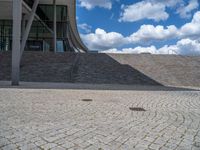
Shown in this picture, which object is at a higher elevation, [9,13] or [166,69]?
[9,13]

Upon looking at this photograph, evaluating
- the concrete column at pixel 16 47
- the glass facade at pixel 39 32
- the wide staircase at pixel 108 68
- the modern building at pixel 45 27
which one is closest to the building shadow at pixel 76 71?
the wide staircase at pixel 108 68

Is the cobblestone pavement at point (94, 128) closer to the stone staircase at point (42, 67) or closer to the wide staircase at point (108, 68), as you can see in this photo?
the wide staircase at point (108, 68)

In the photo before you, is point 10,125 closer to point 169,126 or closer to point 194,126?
point 169,126

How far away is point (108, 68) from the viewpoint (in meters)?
24.0

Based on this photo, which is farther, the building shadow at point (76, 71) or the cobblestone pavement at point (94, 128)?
the building shadow at point (76, 71)

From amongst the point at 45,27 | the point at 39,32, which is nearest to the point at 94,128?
the point at 39,32

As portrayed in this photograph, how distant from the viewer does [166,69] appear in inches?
962

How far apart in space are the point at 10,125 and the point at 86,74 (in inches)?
672

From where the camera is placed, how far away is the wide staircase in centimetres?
2188

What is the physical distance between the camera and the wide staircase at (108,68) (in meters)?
21.9

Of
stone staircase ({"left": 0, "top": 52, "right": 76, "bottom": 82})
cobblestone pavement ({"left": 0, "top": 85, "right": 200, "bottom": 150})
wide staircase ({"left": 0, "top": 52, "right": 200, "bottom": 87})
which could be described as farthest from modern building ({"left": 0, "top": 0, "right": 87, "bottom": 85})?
cobblestone pavement ({"left": 0, "top": 85, "right": 200, "bottom": 150})

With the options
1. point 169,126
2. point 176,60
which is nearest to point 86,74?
point 176,60

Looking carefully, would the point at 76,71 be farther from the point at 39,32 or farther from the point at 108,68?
the point at 39,32

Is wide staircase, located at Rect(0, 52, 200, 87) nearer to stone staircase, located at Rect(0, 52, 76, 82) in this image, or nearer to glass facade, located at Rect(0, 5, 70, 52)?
stone staircase, located at Rect(0, 52, 76, 82)
